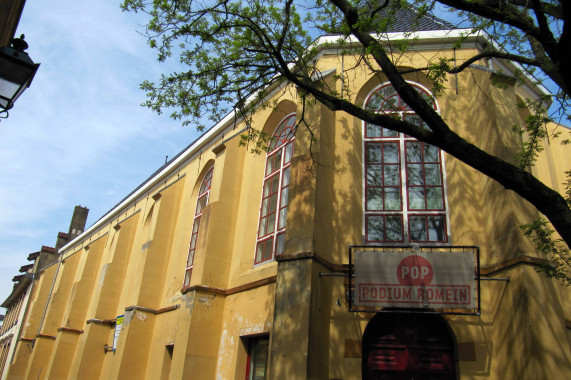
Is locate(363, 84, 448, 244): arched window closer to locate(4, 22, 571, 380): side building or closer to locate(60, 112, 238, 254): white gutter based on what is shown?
locate(4, 22, 571, 380): side building

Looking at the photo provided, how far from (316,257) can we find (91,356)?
1232 centimetres

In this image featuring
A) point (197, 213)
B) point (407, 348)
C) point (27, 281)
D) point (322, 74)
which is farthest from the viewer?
point (27, 281)

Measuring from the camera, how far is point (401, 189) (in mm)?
9430

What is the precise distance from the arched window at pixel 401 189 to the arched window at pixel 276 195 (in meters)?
2.00

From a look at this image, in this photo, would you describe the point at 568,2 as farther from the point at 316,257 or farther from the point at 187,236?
the point at 187,236

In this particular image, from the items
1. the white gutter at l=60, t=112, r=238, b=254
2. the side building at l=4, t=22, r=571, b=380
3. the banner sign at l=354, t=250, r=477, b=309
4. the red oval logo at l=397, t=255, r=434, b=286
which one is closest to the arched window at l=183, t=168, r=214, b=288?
the side building at l=4, t=22, r=571, b=380

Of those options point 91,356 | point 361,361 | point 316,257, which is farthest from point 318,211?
point 91,356

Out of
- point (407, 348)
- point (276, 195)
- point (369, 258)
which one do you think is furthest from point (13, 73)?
point (276, 195)

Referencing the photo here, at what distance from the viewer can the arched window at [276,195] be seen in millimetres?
10664

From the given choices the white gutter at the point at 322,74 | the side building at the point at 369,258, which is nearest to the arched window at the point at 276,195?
the side building at the point at 369,258

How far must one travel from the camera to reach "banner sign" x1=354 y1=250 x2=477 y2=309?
25.5ft

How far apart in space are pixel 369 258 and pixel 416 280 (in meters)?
0.85

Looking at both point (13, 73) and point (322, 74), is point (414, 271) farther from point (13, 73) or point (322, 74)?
point (13, 73)

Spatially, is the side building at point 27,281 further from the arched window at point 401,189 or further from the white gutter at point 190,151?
the arched window at point 401,189
